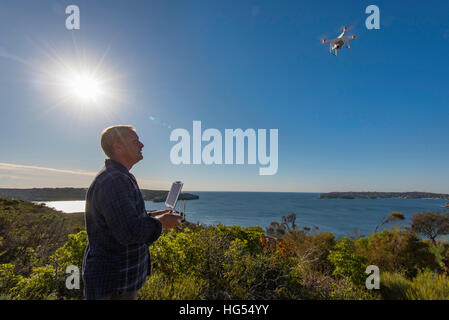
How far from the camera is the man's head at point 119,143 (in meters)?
1.62

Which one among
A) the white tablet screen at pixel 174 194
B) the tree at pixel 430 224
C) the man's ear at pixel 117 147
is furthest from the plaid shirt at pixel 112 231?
the tree at pixel 430 224

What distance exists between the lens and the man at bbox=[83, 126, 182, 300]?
1349 mm

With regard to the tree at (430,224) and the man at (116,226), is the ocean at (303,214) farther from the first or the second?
the man at (116,226)

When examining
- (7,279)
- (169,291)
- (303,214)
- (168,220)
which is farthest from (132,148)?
(303,214)

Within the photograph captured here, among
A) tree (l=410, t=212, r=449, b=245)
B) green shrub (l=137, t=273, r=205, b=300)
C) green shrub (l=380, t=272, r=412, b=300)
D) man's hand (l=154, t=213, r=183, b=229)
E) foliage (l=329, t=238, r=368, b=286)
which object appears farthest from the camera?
tree (l=410, t=212, r=449, b=245)

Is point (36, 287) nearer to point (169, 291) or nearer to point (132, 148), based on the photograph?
point (169, 291)

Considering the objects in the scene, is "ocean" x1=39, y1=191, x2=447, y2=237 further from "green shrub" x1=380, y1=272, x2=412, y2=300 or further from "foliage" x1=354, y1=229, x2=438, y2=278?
"green shrub" x1=380, y1=272, x2=412, y2=300

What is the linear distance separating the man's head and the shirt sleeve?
0.27 metres

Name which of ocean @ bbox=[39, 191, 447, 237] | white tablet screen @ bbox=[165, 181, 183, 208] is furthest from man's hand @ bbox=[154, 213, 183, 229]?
ocean @ bbox=[39, 191, 447, 237]

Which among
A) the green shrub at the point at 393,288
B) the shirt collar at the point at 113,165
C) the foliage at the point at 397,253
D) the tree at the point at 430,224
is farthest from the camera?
the tree at the point at 430,224

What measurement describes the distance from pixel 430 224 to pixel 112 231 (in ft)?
100

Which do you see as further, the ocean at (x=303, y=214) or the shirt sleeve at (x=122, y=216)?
the ocean at (x=303, y=214)
